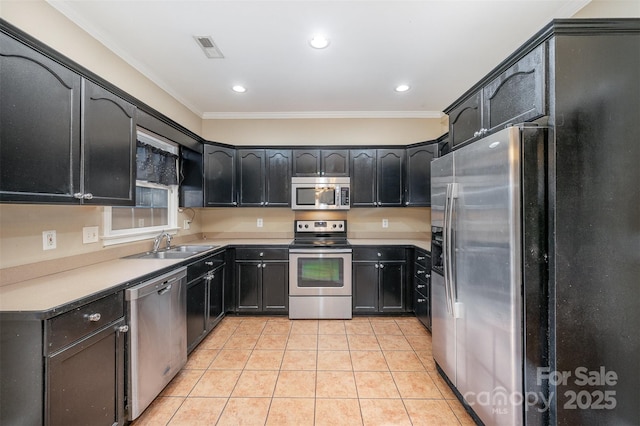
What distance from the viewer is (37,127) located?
138 centimetres

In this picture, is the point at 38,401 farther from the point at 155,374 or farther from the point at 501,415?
the point at 501,415

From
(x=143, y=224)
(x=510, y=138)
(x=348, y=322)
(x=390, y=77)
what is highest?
(x=390, y=77)

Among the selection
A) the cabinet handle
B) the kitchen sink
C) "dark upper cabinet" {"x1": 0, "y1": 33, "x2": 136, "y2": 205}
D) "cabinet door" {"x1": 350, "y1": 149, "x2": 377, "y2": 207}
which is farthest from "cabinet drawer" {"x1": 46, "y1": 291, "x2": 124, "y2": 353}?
"cabinet door" {"x1": 350, "y1": 149, "x2": 377, "y2": 207}

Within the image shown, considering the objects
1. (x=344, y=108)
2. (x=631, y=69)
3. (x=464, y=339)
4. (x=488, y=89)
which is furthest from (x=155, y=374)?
(x=344, y=108)

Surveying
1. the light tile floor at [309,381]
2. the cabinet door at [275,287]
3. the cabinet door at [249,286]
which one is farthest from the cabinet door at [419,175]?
the cabinet door at [249,286]

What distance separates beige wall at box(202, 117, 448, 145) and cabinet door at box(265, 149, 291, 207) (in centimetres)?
37

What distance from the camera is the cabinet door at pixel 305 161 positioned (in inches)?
147

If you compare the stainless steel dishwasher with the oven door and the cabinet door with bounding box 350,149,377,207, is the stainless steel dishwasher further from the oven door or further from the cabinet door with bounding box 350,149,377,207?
the cabinet door with bounding box 350,149,377,207

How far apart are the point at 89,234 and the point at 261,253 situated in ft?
5.71

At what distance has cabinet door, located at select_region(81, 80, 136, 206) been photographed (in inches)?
65.6

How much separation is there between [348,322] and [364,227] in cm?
134

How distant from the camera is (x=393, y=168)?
3.72m

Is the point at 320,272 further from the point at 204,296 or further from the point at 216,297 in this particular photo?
the point at 204,296

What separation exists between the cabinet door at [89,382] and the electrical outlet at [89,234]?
2.72ft
